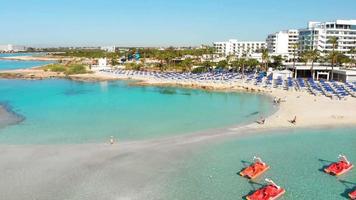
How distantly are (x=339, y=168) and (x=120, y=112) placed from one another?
27746mm

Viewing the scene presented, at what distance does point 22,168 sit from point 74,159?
10.8 ft

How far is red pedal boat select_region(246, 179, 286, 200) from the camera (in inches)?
741

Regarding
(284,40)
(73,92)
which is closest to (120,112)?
(73,92)

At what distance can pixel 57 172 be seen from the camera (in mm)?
22906

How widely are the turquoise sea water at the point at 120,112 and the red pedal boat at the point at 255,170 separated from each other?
36.2 feet

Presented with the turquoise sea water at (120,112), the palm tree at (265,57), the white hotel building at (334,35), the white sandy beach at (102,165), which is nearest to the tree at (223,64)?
the palm tree at (265,57)

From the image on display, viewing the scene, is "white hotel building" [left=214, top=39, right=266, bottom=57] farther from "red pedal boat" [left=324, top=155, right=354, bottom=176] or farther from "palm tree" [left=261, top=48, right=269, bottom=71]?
"red pedal boat" [left=324, top=155, right=354, bottom=176]

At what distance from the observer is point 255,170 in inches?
884

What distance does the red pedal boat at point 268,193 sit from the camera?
61.7ft

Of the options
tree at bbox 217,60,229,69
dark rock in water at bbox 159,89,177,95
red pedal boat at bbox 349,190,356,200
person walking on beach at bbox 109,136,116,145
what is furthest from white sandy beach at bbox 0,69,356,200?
tree at bbox 217,60,229,69

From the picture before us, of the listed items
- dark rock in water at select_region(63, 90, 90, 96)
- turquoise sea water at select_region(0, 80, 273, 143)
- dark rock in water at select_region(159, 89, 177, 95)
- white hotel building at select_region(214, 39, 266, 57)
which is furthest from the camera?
white hotel building at select_region(214, 39, 266, 57)

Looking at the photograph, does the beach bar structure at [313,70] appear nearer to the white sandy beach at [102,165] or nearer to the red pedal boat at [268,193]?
the white sandy beach at [102,165]

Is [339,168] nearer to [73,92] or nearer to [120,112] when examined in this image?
[120,112]

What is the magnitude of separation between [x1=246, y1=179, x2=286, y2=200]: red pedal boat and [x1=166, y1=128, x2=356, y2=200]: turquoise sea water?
1.42ft
